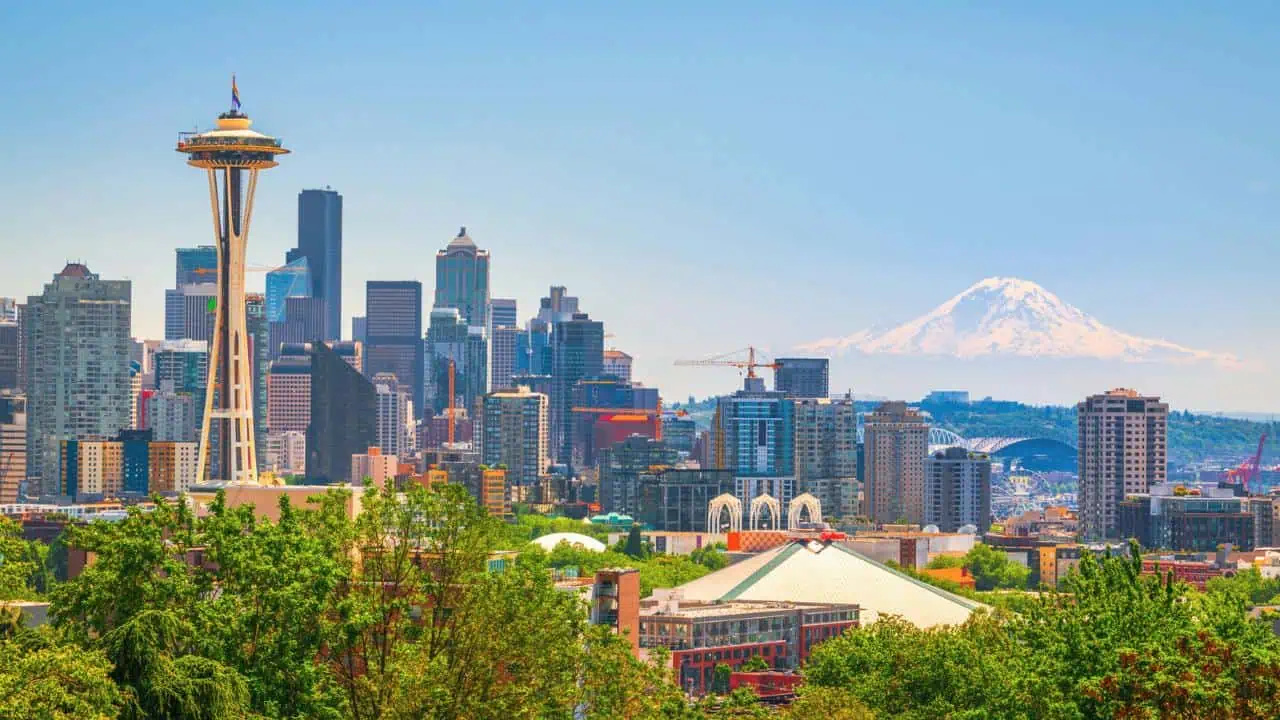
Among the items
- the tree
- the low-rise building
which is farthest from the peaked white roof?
the tree

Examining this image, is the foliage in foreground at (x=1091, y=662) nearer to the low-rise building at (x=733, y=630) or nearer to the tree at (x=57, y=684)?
the tree at (x=57, y=684)

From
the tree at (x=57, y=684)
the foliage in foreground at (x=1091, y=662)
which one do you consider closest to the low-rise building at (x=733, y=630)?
the foliage in foreground at (x=1091, y=662)

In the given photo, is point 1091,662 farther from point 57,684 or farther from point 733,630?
point 733,630

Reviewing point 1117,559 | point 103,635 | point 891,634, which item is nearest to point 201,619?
point 103,635

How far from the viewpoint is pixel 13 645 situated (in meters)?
53.7

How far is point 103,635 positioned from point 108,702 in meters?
5.37

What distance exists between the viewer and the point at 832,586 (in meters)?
147

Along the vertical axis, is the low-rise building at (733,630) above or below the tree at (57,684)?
below

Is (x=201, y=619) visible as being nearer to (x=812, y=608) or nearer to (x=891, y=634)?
(x=891, y=634)

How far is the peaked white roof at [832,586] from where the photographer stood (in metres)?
141

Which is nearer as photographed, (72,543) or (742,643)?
(72,543)

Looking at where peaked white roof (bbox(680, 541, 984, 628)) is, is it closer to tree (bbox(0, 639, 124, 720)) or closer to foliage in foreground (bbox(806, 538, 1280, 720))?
foliage in foreground (bbox(806, 538, 1280, 720))

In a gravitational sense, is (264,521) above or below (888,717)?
above

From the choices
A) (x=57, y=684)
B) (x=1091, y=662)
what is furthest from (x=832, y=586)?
(x=57, y=684)
